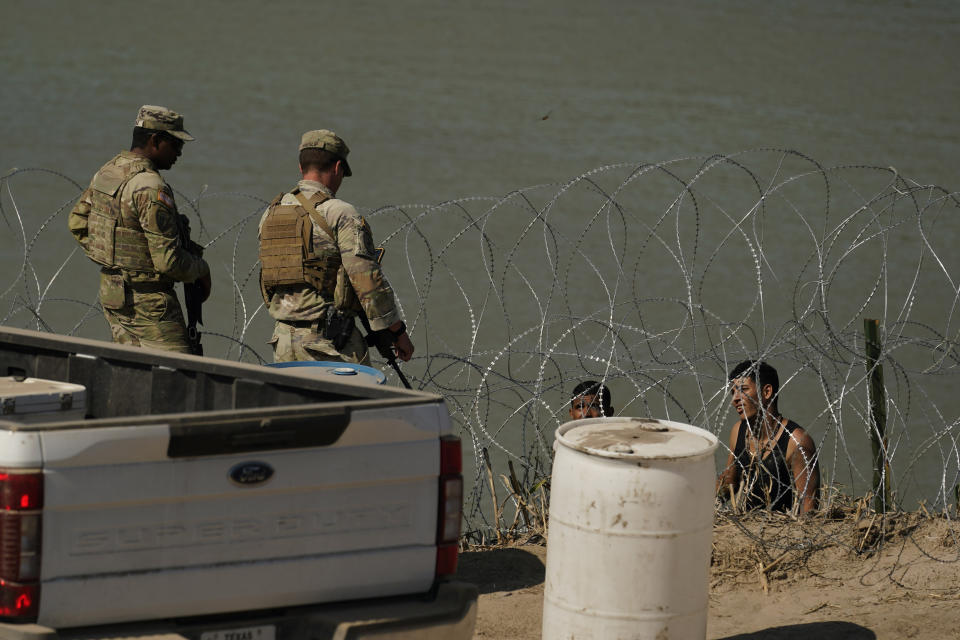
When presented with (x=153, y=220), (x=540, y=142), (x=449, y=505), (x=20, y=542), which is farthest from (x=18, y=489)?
(x=540, y=142)

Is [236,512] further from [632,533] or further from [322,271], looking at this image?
[322,271]

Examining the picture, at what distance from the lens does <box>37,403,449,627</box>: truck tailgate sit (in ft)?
9.75

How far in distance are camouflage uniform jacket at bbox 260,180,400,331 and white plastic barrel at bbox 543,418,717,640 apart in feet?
5.06

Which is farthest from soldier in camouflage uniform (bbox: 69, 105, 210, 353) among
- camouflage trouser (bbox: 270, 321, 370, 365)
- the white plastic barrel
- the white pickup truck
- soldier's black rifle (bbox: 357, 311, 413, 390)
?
the white plastic barrel

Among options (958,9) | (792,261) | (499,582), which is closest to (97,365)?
(499,582)

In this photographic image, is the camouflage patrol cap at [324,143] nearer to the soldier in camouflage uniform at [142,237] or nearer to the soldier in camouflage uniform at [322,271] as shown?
the soldier in camouflage uniform at [322,271]

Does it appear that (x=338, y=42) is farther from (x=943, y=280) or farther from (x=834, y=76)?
(x=943, y=280)

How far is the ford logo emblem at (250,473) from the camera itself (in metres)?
3.13

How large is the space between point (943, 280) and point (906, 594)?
818 centimetres

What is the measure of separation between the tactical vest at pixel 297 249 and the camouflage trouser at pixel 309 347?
0.19 m

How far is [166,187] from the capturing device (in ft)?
18.4

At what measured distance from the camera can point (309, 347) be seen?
18.4 ft

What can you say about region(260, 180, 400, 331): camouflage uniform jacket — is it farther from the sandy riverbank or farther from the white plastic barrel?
the white plastic barrel

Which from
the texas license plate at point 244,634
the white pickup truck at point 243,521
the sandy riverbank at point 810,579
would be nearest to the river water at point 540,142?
the sandy riverbank at point 810,579
